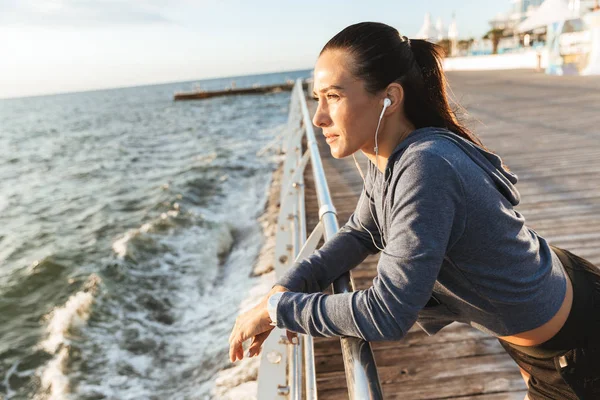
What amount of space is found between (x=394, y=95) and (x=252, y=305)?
3886 mm

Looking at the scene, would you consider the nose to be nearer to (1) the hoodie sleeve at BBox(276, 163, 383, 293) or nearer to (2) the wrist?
(1) the hoodie sleeve at BBox(276, 163, 383, 293)

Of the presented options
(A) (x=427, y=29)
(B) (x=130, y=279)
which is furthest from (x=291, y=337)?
(A) (x=427, y=29)

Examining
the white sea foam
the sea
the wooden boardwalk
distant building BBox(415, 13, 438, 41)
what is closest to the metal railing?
the wooden boardwalk

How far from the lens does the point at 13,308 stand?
671cm

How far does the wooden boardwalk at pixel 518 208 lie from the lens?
2.30 m

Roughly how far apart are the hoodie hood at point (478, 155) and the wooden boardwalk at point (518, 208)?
1.42ft

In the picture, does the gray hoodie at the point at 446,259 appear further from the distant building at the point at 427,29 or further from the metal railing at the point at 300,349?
the distant building at the point at 427,29

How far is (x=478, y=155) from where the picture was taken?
1104 millimetres

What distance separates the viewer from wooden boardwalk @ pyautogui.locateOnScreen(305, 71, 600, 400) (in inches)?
90.7

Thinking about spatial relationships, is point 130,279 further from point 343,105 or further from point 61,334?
point 343,105

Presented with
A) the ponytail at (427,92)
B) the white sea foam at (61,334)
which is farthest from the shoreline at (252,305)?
the ponytail at (427,92)

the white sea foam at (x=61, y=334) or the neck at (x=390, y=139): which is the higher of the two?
the neck at (x=390, y=139)

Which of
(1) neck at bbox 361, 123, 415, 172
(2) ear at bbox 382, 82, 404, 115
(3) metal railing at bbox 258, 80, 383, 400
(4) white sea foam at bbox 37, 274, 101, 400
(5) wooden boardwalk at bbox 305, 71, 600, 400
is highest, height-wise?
(2) ear at bbox 382, 82, 404, 115

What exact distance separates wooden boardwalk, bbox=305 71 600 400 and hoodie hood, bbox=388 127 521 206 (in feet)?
1.42
